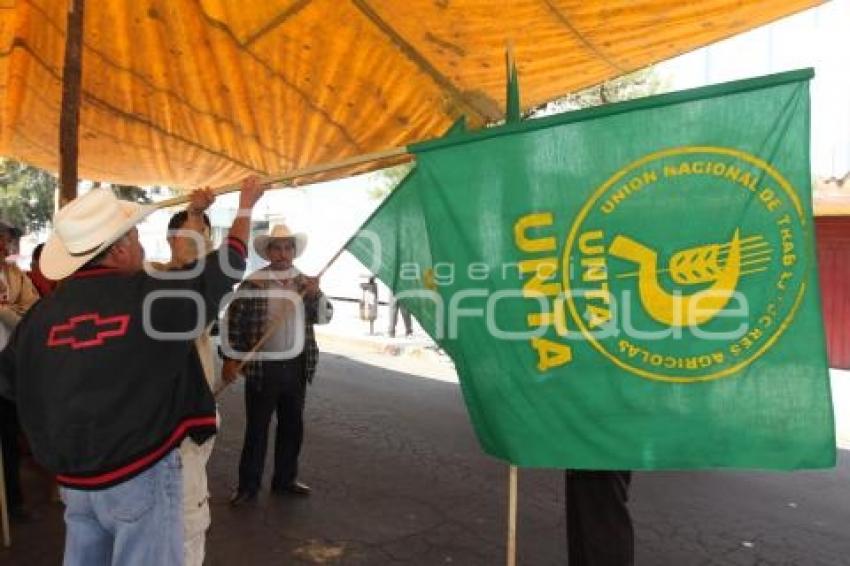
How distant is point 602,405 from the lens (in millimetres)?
2617

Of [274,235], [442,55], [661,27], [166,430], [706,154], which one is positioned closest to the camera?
[166,430]

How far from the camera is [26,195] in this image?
90.5 feet

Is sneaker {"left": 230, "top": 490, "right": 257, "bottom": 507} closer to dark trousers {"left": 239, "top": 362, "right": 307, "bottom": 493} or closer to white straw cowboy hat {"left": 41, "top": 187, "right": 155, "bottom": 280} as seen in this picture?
dark trousers {"left": 239, "top": 362, "right": 307, "bottom": 493}

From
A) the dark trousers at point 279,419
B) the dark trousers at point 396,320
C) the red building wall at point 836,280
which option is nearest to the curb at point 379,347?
the dark trousers at point 396,320

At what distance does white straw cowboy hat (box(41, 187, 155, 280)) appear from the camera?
7.38 ft

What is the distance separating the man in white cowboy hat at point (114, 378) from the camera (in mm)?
2178

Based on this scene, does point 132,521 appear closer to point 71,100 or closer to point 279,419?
point 279,419

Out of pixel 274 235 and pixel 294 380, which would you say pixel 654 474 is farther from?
pixel 274 235

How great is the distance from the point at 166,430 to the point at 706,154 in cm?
210

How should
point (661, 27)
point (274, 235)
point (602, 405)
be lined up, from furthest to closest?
point (274, 235) → point (661, 27) → point (602, 405)

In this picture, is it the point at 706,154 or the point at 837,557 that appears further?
the point at 837,557

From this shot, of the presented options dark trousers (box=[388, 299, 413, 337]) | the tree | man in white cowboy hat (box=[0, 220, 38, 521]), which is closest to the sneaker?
man in white cowboy hat (box=[0, 220, 38, 521])

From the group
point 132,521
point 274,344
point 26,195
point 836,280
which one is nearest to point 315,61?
point 274,344

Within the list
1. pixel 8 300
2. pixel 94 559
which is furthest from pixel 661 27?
pixel 8 300
